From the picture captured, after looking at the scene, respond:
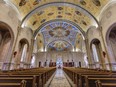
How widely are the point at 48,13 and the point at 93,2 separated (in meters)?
6.24

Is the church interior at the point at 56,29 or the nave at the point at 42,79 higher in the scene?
the church interior at the point at 56,29

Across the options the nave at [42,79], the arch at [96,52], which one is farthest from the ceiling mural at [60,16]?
the nave at [42,79]

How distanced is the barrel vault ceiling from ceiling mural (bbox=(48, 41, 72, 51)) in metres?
10.8

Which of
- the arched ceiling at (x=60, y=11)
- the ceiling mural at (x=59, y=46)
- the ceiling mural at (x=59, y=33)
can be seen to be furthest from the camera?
the ceiling mural at (x=59, y=46)

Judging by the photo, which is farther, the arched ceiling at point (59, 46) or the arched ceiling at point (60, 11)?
the arched ceiling at point (59, 46)

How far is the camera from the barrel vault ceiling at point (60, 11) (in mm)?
9473

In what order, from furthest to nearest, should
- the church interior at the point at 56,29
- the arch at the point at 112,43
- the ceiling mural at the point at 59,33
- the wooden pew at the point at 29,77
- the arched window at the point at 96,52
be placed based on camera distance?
1. the ceiling mural at the point at 59,33
2. the arched window at the point at 96,52
3. the arch at the point at 112,43
4. the church interior at the point at 56,29
5. the wooden pew at the point at 29,77

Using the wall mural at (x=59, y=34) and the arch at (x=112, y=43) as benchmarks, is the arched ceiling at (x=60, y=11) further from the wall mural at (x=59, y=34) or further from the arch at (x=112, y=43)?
the wall mural at (x=59, y=34)

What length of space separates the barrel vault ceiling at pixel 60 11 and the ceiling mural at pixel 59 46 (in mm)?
10791

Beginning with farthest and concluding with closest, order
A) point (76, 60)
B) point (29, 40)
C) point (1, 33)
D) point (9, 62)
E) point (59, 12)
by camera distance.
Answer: point (76, 60) < point (59, 12) < point (29, 40) < point (1, 33) < point (9, 62)

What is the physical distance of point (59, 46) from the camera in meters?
25.6

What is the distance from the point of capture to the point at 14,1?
27.2 feet

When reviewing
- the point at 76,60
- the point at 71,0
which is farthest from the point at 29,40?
the point at 76,60

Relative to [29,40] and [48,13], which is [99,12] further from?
[29,40]
